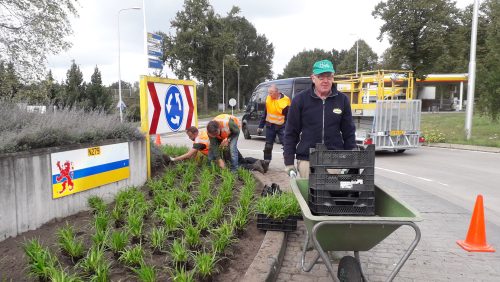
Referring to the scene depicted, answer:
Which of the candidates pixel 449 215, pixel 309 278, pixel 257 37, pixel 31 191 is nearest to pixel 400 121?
pixel 449 215

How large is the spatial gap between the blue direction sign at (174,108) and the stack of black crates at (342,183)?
448 centimetres

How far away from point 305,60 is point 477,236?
89634 mm

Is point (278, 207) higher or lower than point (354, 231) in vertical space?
lower

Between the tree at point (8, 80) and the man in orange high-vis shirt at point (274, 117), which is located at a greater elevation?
the tree at point (8, 80)

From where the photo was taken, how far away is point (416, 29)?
1328 inches

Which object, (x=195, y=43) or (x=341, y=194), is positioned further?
(x=195, y=43)

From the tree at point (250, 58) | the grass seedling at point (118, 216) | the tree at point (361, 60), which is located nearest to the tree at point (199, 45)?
the tree at point (250, 58)

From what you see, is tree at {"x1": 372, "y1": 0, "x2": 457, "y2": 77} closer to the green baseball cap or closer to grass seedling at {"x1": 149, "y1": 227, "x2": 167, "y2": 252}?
the green baseball cap

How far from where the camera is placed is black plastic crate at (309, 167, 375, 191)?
10.0ft

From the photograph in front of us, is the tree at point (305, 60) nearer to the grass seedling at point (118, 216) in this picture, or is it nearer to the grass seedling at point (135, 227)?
the grass seedling at point (118, 216)

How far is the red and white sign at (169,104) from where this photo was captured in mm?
6656

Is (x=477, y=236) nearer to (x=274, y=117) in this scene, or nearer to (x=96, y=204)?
(x=96, y=204)

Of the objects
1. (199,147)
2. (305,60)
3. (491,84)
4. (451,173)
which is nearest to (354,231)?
(199,147)

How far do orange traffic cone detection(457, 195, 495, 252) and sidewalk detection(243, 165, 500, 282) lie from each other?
9 cm
